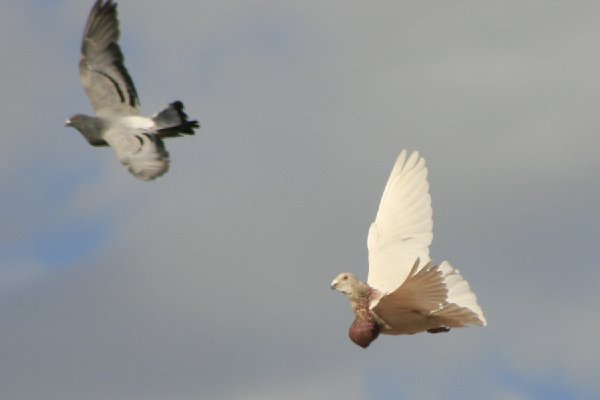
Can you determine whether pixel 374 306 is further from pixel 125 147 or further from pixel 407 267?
pixel 125 147

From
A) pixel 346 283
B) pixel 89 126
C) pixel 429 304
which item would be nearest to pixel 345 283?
pixel 346 283

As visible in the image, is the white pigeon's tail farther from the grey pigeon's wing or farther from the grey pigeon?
the grey pigeon's wing

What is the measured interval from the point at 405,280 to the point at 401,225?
2989 millimetres

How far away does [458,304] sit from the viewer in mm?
21438

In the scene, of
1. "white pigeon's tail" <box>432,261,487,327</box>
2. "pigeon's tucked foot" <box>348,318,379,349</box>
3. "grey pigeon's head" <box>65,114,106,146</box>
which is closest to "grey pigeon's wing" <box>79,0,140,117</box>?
"grey pigeon's head" <box>65,114,106,146</box>

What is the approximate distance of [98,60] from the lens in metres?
25.3

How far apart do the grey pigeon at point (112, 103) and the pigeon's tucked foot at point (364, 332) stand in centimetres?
360

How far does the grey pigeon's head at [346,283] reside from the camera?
2197 centimetres

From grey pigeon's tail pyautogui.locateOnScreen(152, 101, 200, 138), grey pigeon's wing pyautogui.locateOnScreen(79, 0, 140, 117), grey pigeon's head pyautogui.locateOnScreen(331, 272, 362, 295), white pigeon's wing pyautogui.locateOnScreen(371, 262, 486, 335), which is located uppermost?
grey pigeon's wing pyautogui.locateOnScreen(79, 0, 140, 117)

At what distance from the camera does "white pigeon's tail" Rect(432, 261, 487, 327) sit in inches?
826

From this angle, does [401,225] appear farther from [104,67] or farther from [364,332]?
[104,67]

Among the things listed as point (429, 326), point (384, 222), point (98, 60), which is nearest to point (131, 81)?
point (98, 60)

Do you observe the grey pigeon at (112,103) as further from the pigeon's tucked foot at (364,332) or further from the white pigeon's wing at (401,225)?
the pigeon's tucked foot at (364,332)

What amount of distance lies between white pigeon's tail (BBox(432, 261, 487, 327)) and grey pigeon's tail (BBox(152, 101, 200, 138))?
4.15m
